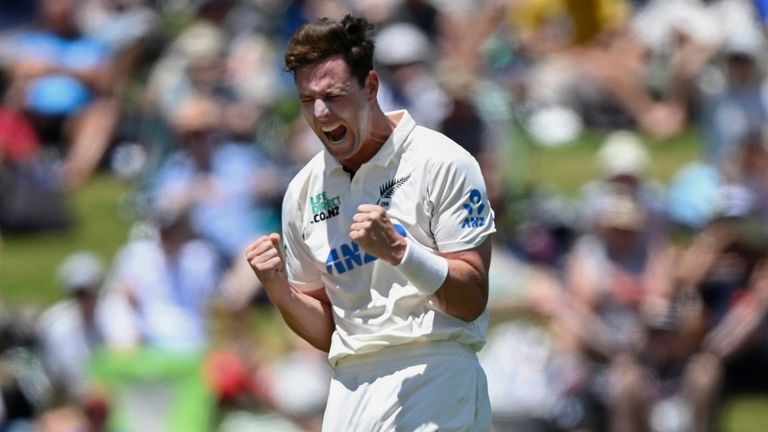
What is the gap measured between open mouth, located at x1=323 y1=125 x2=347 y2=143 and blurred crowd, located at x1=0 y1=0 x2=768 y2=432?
15.8ft

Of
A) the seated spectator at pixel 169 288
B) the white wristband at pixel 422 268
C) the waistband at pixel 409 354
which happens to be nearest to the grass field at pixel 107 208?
the seated spectator at pixel 169 288

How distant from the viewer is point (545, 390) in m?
9.95

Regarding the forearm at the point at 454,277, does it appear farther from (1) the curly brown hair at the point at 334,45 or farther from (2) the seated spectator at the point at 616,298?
(2) the seated spectator at the point at 616,298

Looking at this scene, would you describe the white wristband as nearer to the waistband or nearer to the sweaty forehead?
the waistband

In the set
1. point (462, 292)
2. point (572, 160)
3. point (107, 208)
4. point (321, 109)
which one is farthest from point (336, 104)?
point (107, 208)

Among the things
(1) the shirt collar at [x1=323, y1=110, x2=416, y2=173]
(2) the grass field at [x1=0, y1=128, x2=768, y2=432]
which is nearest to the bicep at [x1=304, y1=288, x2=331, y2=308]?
(1) the shirt collar at [x1=323, y1=110, x2=416, y2=173]

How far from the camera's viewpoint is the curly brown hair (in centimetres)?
509

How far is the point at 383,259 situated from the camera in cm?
493

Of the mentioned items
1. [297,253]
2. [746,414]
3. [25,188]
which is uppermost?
[297,253]

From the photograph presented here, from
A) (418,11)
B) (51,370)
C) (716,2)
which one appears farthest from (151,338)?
(716,2)

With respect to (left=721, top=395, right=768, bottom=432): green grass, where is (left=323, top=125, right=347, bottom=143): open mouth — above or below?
above

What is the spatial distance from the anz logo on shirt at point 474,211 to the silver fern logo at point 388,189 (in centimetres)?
22

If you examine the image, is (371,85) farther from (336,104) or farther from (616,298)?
(616,298)

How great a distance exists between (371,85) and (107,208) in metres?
9.21
